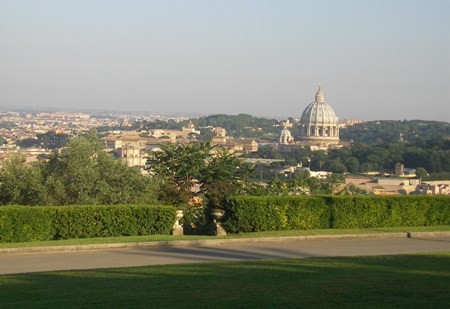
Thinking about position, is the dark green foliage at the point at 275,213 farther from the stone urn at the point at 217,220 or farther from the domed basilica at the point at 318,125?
the domed basilica at the point at 318,125

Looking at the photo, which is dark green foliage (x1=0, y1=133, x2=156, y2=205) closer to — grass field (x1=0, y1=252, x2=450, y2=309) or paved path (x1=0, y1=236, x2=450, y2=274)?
paved path (x1=0, y1=236, x2=450, y2=274)

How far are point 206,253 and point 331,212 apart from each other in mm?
4627

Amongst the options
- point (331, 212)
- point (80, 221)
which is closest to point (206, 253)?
point (80, 221)

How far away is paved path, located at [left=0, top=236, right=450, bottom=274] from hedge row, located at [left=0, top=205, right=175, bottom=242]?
1.66m

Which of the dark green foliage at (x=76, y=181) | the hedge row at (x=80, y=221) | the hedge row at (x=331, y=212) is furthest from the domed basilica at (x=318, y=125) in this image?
the hedge row at (x=80, y=221)

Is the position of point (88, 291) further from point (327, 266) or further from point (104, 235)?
point (104, 235)

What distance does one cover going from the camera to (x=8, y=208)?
49.9ft

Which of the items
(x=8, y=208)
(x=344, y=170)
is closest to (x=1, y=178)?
(x=8, y=208)

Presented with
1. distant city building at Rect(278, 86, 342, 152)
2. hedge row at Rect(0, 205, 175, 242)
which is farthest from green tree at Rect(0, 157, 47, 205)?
distant city building at Rect(278, 86, 342, 152)

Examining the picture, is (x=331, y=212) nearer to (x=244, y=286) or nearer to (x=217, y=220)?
(x=217, y=220)

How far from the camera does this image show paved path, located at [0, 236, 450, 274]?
12344mm

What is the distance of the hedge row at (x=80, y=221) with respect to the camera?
15.2 metres

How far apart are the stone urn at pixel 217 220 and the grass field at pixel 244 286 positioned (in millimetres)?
5329

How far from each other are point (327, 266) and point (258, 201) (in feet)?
20.0
